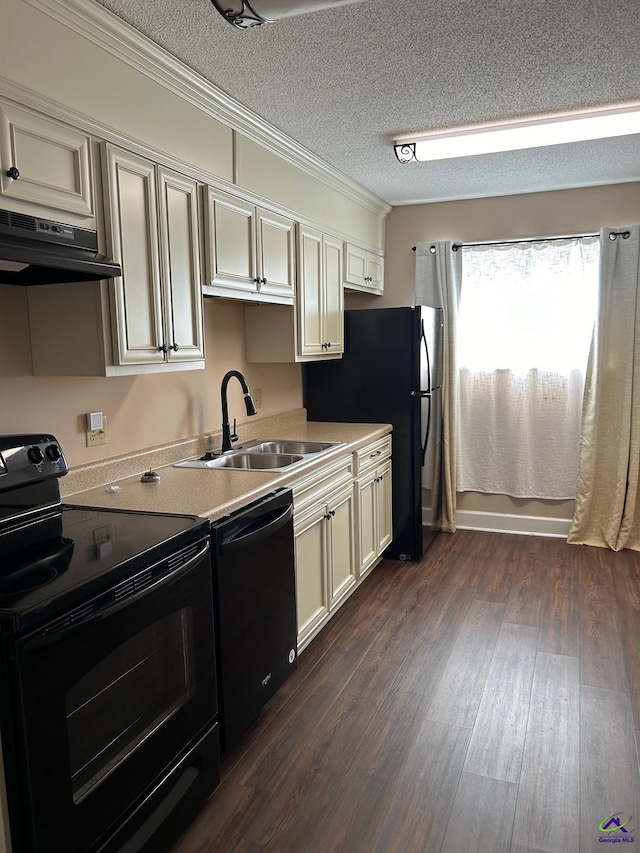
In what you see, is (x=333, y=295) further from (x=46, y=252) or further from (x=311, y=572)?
(x=46, y=252)

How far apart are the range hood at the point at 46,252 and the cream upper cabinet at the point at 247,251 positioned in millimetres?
720

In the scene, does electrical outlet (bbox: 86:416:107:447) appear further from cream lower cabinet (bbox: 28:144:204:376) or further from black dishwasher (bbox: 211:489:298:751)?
black dishwasher (bbox: 211:489:298:751)

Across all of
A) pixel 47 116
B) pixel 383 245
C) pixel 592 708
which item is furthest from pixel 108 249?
pixel 383 245

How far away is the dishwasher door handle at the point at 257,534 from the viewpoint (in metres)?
2.11

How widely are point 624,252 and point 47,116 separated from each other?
3.70 m

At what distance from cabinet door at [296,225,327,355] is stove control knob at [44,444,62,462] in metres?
1.71

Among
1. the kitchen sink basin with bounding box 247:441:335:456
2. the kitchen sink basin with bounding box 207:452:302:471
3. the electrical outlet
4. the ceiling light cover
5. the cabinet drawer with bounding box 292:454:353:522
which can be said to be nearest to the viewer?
the ceiling light cover

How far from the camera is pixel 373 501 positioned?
3.79m

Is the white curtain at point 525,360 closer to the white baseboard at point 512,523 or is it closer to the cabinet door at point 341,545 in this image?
the white baseboard at point 512,523

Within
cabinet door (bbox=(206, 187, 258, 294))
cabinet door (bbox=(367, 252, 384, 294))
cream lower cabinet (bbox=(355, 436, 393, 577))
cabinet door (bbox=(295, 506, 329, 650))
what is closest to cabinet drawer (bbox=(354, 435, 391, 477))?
cream lower cabinet (bbox=(355, 436, 393, 577))

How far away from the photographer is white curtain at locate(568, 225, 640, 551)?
4.25m

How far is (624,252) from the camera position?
424 centimetres

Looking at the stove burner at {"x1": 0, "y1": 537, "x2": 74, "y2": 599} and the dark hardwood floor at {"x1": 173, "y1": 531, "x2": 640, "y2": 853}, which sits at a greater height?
the stove burner at {"x1": 0, "y1": 537, "x2": 74, "y2": 599}

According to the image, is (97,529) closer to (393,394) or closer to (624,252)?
(393,394)
